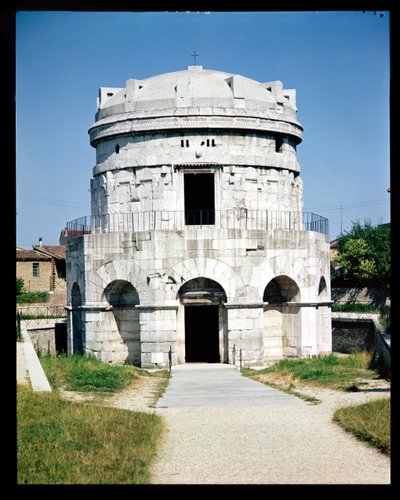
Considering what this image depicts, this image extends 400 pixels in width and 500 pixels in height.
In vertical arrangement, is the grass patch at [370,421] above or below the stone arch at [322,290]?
below

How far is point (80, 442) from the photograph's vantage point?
1213 cm

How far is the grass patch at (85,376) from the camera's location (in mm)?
19125

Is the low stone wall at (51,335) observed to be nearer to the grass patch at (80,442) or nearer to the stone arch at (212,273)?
the stone arch at (212,273)

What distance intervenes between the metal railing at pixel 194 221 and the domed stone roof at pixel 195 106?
304 centimetres

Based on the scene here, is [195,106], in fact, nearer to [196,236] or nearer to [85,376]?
[196,236]

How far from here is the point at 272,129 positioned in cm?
2895

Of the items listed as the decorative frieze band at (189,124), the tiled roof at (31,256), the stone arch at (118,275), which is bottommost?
the stone arch at (118,275)

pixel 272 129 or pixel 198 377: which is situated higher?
pixel 272 129

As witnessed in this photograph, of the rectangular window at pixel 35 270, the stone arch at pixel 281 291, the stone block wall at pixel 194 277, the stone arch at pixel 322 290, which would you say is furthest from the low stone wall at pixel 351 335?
the rectangular window at pixel 35 270

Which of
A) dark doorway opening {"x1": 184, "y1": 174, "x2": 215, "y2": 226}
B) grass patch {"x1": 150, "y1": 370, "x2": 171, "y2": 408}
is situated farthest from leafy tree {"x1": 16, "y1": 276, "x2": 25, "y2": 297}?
grass patch {"x1": 150, "y1": 370, "x2": 171, "y2": 408}

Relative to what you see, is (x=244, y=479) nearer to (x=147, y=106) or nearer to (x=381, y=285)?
(x=147, y=106)
